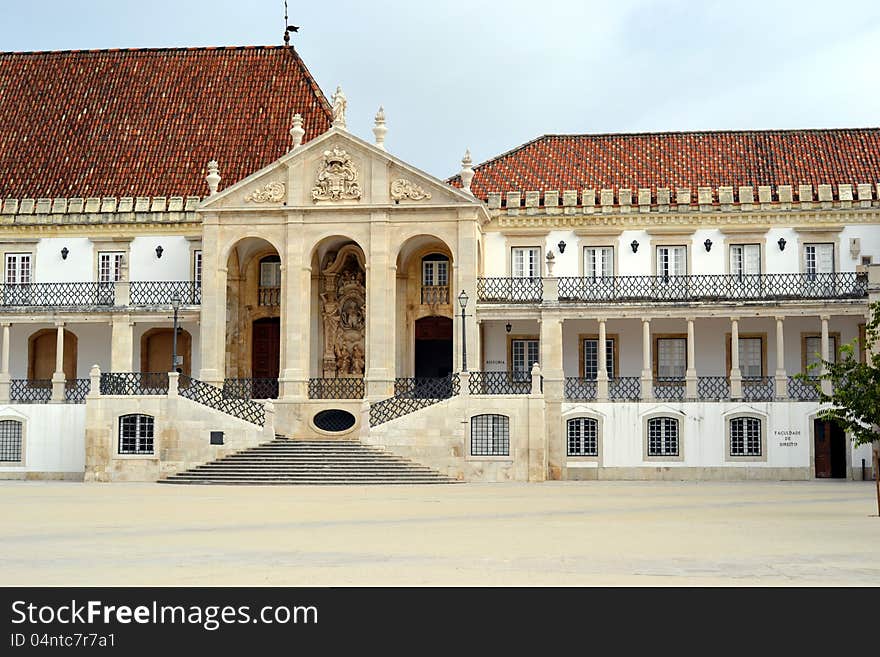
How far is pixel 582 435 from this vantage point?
3681 centimetres

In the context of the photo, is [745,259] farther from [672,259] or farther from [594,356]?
[594,356]

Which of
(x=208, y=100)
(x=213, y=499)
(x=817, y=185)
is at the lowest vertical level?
(x=213, y=499)

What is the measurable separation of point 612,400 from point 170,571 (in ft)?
80.0

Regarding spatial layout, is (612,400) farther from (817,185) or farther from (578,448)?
(817,185)

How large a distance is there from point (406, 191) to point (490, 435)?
805 cm

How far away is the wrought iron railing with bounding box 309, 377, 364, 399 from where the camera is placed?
37.9m

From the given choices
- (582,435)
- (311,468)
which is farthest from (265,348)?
(582,435)

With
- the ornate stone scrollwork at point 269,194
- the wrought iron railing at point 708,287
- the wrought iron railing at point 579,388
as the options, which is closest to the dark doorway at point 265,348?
the ornate stone scrollwork at point 269,194

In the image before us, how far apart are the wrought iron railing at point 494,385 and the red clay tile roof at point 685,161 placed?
6.79 metres

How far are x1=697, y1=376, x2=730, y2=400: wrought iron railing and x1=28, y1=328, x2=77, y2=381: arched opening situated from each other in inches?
757

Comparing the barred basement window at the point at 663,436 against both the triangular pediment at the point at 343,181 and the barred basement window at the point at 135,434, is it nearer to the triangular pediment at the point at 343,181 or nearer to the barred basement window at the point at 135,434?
the triangular pediment at the point at 343,181

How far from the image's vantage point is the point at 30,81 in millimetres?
45094
